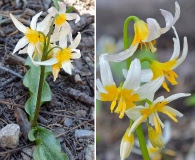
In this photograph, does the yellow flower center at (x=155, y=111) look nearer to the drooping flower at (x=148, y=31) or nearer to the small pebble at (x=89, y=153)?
the drooping flower at (x=148, y=31)

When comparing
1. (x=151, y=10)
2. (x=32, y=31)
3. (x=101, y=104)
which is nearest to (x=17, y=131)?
(x=32, y=31)

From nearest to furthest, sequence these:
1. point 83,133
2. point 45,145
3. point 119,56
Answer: point 119,56, point 45,145, point 83,133

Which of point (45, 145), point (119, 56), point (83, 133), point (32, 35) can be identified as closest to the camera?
point (119, 56)

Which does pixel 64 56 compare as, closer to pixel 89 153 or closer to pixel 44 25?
pixel 44 25

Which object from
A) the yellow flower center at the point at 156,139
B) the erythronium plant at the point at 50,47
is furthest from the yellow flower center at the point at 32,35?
the yellow flower center at the point at 156,139

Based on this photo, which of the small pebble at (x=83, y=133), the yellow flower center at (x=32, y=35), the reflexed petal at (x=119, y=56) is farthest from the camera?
the small pebble at (x=83, y=133)

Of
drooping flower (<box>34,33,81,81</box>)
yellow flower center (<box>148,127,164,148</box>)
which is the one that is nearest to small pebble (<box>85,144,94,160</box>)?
drooping flower (<box>34,33,81,81</box>)

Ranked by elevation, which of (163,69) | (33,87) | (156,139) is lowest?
(33,87)

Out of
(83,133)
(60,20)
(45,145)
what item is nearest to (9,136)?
(45,145)

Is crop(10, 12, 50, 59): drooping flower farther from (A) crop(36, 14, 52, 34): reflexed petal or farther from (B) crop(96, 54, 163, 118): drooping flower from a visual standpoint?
(B) crop(96, 54, 163, 118): drooping flower
